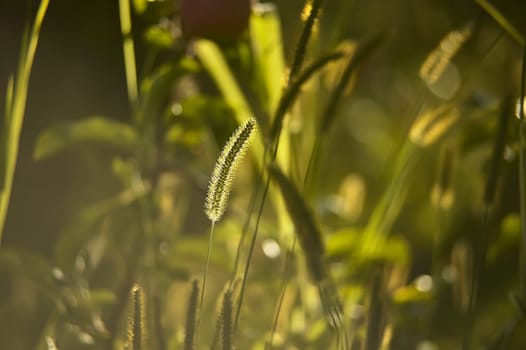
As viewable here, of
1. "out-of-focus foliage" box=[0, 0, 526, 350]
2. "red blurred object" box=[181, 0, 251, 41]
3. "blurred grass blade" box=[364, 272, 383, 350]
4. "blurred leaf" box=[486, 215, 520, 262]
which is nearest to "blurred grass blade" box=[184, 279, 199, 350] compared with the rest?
"out-of-focus foliage" box=[0, 0, 526, 350]

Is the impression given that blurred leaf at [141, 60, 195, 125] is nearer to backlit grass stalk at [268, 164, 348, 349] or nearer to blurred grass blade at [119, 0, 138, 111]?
blurred grass blade at [119, 0, 138, 111]

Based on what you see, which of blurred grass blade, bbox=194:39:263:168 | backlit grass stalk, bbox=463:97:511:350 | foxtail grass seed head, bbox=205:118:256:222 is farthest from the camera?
blurred grass blade, bbox=194:39:263:168

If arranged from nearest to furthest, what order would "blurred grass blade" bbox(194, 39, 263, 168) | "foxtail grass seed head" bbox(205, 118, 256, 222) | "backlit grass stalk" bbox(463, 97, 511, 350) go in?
"foxtail grass seed head" bbox(205, 118, 256, 222) → "backlit grass stalk" bbox(463, 97, 511, 350) → "blurred grass blade" bbox(194, 39, 263, 168)

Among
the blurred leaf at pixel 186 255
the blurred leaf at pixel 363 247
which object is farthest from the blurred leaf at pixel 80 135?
the blurred leaf at pixel 363 247

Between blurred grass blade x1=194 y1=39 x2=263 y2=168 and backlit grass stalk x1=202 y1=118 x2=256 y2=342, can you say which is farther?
blurred grass blade x1=194 y1=39 x2=263 y2=168

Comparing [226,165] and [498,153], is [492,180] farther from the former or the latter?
[226,165]

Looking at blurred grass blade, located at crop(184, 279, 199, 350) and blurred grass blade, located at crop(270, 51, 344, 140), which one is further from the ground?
blurred grass blade, located at crop(270, 51, 344, 140)

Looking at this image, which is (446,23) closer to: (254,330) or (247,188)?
(247,188)

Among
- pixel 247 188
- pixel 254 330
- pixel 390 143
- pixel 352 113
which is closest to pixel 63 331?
pixel 254 330

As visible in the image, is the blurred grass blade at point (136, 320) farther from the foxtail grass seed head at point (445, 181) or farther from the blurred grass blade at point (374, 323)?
the foxtail grass seed head at point (445, 181)
